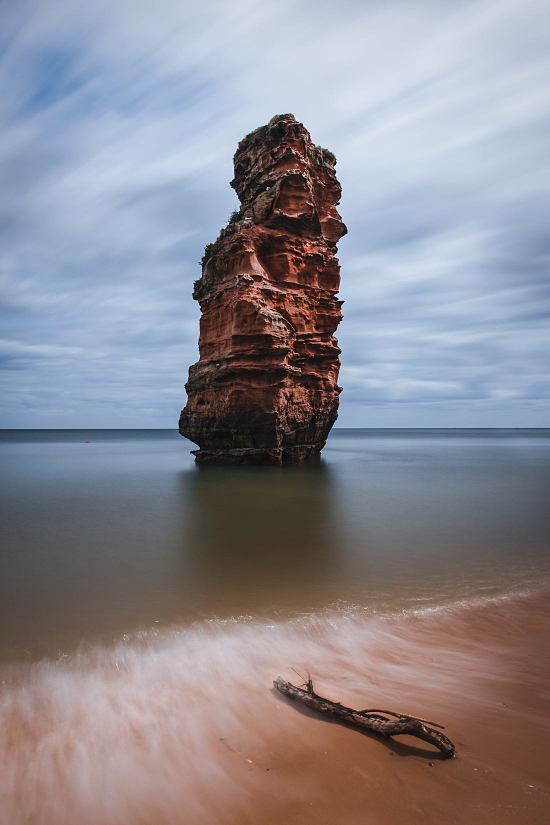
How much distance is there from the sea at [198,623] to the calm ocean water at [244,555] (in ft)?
0.15

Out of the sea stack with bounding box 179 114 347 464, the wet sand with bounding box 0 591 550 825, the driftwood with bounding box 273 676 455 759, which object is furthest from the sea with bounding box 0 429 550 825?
the sea stack with bounding box 179 114 347 464

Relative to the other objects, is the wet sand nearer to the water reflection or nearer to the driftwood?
the driftwood

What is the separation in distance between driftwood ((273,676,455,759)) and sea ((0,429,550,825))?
1.16 feet

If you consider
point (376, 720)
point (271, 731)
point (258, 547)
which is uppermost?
point (376, 720)

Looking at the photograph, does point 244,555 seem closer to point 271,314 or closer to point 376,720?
point 376,720

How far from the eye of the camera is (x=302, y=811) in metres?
2.11

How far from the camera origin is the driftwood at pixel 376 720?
245 cm

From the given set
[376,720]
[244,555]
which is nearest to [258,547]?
[244,555]

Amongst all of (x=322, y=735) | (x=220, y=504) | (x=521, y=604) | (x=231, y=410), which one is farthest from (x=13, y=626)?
(x=231, y=410)

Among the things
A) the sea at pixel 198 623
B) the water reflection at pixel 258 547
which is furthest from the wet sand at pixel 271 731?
the water reflection at pixel 258 547

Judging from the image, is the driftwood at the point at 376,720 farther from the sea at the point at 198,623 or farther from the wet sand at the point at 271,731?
the sea at the point at 198,623

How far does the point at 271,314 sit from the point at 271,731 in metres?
21.2

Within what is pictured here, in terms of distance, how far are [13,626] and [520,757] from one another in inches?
218

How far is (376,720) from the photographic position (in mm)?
2688
